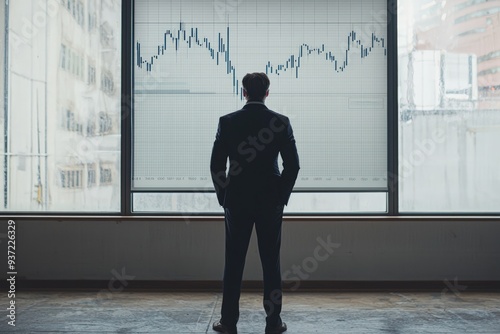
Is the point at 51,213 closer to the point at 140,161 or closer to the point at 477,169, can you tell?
the point at 140,161

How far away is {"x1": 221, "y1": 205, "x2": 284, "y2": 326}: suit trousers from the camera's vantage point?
11.1 feet

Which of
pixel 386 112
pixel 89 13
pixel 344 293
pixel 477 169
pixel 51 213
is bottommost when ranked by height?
pixel 344 293

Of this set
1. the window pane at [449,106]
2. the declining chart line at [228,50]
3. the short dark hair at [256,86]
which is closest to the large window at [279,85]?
the declining chart line at [228,50]

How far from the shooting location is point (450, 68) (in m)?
4.77

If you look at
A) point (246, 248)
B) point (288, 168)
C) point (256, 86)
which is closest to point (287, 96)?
point (256, 86)

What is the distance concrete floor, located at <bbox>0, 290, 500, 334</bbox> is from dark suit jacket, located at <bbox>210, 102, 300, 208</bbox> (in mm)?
898

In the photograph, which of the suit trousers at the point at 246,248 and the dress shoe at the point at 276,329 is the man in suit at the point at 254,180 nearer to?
the suit trousers at the point at 246,248

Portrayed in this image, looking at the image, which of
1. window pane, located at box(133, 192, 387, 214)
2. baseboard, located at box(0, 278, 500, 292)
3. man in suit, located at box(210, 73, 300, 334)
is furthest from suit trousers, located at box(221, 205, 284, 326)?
window pane, located at box(133, 192, 387, 214)

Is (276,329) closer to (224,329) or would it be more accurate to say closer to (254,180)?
(224,329)

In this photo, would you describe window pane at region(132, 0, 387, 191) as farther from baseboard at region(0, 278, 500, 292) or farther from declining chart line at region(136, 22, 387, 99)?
baseboard at region(0, 278, 500, 292)

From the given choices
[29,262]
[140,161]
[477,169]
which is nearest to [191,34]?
Answer: [140,161]

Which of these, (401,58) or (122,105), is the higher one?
(401,58)

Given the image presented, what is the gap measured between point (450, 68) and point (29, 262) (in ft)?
12.2

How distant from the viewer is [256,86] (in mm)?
3408
